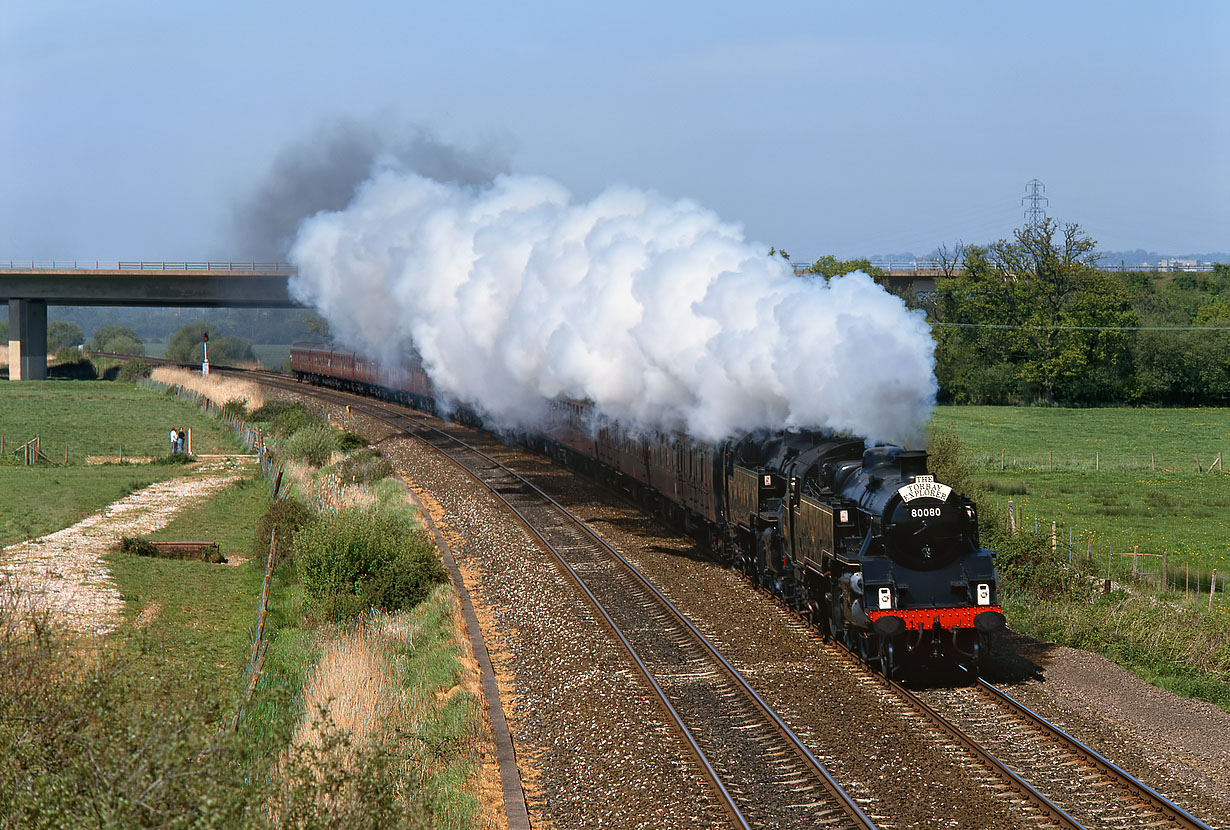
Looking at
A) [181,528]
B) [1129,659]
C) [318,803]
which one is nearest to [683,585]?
[1129,659]

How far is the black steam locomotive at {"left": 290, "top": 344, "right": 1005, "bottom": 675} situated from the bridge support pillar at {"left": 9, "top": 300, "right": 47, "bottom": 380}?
77115mm

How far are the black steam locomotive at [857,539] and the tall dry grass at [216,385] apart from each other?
1672 inches

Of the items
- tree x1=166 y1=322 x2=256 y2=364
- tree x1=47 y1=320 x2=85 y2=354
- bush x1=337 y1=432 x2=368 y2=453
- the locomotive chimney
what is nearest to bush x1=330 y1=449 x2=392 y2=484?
bush x1=337 y1=432 x2=368 y2=453

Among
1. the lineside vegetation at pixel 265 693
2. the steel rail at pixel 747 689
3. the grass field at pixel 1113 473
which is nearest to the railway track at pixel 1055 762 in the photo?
the steel rail at pixel 747 689

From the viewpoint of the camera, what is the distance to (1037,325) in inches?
3155

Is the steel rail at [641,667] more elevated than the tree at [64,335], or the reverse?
the tree at [64,335]

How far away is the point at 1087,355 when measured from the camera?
266 ft

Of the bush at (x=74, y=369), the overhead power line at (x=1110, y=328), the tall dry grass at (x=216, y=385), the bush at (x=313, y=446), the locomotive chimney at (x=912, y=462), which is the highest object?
the overhead power line at (x=1110, y=328)

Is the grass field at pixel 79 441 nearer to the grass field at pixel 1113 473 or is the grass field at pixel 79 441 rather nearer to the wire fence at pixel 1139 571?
the wire fence at pixel 1139 571

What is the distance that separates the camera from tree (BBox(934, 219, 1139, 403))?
7994 centimetres

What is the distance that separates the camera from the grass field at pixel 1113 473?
32.4 m

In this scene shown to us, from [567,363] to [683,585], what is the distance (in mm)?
8464

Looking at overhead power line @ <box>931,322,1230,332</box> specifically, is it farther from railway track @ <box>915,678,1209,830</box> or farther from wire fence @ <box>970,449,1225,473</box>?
railway track @ <box>915,678,1209,830</box>

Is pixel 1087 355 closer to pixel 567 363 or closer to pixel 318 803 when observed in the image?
pixel 567 363
